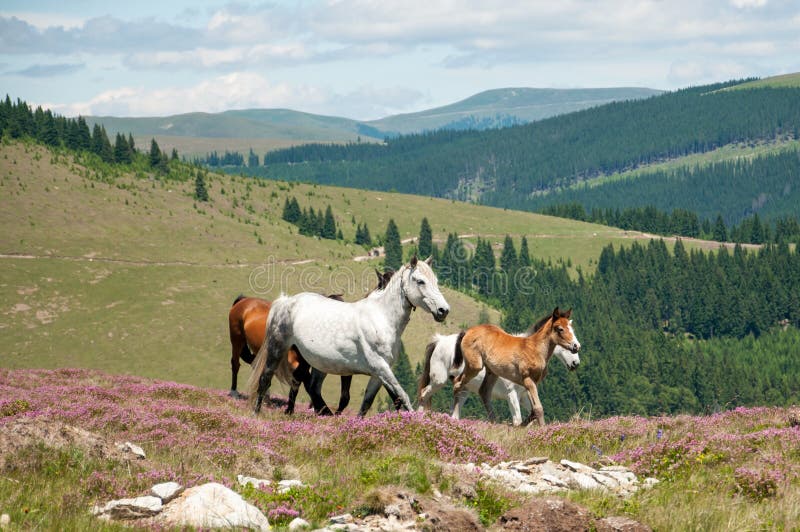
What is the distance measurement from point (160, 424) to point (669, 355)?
6792 inches

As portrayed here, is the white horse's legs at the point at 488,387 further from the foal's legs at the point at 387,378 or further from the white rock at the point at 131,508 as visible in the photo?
the white rock at the point at 131,508

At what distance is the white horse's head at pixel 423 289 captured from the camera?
16250 millimetres

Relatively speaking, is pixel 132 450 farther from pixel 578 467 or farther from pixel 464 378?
pixel 464 378

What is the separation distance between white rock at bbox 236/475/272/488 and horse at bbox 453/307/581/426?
26.4ft

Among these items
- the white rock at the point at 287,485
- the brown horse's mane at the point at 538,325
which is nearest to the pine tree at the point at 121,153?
the brown horse's mane at the point at 538,325

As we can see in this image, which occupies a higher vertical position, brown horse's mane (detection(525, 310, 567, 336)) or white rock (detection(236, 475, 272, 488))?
brown horse's mane (detection(525, 310, 567, 336))

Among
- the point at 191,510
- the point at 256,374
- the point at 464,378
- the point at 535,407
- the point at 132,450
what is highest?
the point at 191,510

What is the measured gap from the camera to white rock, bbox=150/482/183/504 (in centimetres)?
960

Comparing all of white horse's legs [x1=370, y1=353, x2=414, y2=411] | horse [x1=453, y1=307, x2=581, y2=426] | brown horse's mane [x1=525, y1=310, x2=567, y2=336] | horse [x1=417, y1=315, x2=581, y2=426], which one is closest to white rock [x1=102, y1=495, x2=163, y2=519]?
white horse's legs [x1=370, y1=353, x2=414, y2=411]

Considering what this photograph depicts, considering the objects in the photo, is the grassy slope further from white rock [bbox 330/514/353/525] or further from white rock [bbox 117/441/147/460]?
white rock [bbox 330/514/353/525]

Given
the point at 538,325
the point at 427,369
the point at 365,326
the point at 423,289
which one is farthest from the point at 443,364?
the point at 423,289

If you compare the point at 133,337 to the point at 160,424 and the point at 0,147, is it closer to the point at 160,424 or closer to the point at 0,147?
the point at 0,147

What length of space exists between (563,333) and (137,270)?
128m

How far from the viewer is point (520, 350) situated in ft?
61.6
